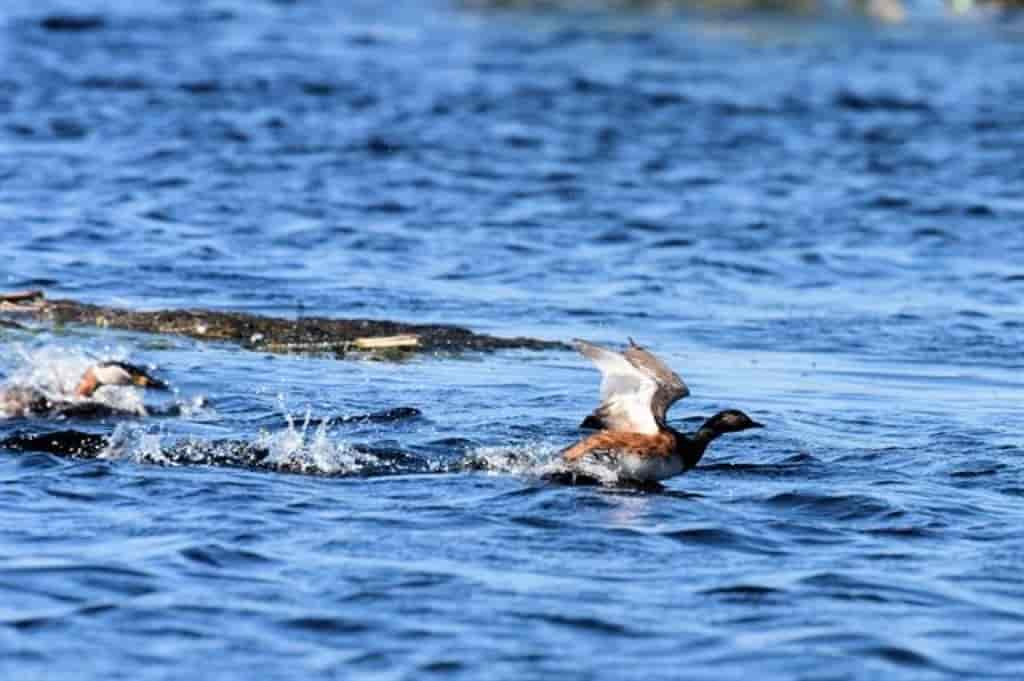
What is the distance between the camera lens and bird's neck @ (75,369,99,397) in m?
11.4

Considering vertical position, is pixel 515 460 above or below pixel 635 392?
below

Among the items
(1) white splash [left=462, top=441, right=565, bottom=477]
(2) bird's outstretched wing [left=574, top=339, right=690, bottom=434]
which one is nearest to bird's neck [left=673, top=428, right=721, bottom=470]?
(2) bird's outstretched wing [left=574, top=339, right=690, bottom=434]

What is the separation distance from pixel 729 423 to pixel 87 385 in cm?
325

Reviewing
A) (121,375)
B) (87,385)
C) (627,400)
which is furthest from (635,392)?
(87,385)

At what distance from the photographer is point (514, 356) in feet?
44.9

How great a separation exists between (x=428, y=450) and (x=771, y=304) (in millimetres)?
6041

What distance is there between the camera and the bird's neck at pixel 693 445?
10570mm

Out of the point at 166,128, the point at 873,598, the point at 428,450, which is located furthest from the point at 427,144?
the point at 873,598

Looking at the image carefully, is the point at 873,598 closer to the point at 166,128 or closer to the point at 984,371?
the point at 984,371

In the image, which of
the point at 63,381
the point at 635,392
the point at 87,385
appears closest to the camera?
the point at 635,392

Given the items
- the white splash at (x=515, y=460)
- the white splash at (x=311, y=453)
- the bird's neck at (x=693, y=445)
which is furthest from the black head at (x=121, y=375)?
the bird's neck at (x=693, y=445)

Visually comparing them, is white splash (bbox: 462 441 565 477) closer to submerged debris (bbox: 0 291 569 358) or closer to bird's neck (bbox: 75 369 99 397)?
bird's neck (bbox: 75 369 99 397)

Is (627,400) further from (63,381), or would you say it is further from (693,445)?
(63,381)

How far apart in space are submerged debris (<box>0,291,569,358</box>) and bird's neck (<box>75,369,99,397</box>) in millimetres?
2051
